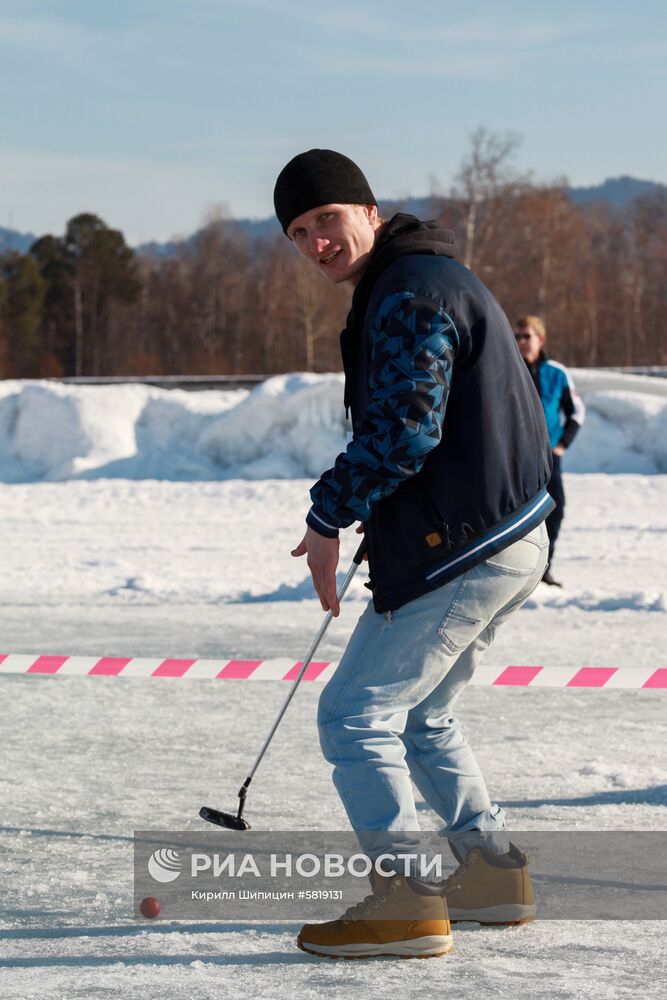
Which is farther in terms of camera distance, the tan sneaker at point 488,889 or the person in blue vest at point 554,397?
the person in blue vest at point 554,397

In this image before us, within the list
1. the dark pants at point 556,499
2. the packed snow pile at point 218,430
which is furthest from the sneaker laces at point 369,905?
the packed snow pile at point 218,430

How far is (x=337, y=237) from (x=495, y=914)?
5.42 feet

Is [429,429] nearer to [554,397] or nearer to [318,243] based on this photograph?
[318,243]

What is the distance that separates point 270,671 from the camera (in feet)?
16.9

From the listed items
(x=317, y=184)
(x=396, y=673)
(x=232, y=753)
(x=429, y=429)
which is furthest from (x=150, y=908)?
(x=232, y=753)

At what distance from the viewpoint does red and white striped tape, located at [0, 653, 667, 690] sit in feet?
15.9

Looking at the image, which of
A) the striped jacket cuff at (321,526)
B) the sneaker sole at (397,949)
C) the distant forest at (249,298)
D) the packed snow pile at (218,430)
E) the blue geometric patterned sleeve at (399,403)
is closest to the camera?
the blue geometric patterned sleeve at (399,403)

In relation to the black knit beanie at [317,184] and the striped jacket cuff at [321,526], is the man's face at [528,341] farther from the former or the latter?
the striped jacket cuff at [321,526]

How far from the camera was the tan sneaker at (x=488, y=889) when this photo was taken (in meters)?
3.59

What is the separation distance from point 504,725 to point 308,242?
3.35 metres

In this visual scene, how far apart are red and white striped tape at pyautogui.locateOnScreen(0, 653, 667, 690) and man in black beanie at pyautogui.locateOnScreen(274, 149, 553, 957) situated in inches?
55.1

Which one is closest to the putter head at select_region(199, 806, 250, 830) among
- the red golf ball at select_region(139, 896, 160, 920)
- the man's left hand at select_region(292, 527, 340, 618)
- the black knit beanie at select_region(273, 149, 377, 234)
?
the red golf ball at select_region(139, 896, 160, 920)

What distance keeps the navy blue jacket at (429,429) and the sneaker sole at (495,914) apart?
32.1 inches

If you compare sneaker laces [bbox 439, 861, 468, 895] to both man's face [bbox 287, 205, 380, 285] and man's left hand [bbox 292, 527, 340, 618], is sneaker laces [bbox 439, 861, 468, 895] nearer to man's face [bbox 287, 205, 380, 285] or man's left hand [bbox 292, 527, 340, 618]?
man's left hand [bbox 292, 527, 340, 618]
